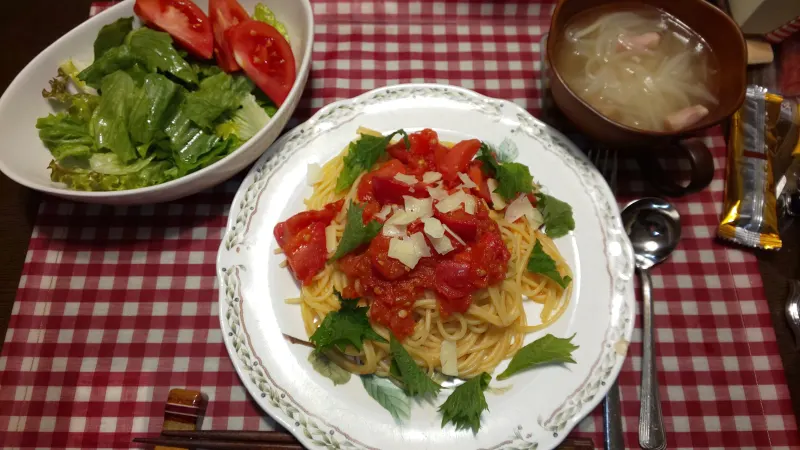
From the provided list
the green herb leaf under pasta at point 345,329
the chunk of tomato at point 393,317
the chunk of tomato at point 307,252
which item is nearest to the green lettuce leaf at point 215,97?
the chunk of tomato at point 307,252

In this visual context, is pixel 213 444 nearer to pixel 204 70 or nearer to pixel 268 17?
pixel 204 70

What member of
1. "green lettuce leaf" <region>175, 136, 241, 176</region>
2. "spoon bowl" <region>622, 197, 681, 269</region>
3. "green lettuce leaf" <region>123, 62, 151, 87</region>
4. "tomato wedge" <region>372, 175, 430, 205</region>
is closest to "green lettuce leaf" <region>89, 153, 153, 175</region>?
"green lettuce leaf" <region>175, 136, 241, 176</region>

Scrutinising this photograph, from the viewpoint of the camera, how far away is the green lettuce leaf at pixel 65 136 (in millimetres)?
2961

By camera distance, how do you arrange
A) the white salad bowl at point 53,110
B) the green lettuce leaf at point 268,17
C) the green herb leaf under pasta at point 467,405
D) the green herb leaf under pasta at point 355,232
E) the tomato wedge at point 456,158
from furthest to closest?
the green lettuce leaf at point 268,17 → the tomato wedge at point 456,158 → the white salad bowl at point 53,110 → the green herb leaf under pasta at point 355,232 → the green herb leaf under pasta at point 467,405

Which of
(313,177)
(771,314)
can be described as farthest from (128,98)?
(771,314)

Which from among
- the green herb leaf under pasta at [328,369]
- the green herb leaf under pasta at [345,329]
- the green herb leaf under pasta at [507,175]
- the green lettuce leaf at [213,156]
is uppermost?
the green herb leaf under pasta at [507,175]

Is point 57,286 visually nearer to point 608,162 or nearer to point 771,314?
point 608,162

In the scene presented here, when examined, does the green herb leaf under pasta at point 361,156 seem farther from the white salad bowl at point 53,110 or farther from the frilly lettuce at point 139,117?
the frilly lettuce at point 139,117

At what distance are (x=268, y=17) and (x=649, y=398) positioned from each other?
3518 millimetres

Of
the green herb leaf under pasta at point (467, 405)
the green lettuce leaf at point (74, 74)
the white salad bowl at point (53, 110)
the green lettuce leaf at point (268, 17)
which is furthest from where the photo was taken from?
the green lettuce leaf at point (268, 17)

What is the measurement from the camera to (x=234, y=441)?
2.56m

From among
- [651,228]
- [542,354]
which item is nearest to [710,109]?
[651,228]

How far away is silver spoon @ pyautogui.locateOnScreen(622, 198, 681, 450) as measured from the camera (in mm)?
2709

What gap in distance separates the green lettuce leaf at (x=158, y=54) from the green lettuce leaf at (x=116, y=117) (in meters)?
0.17
